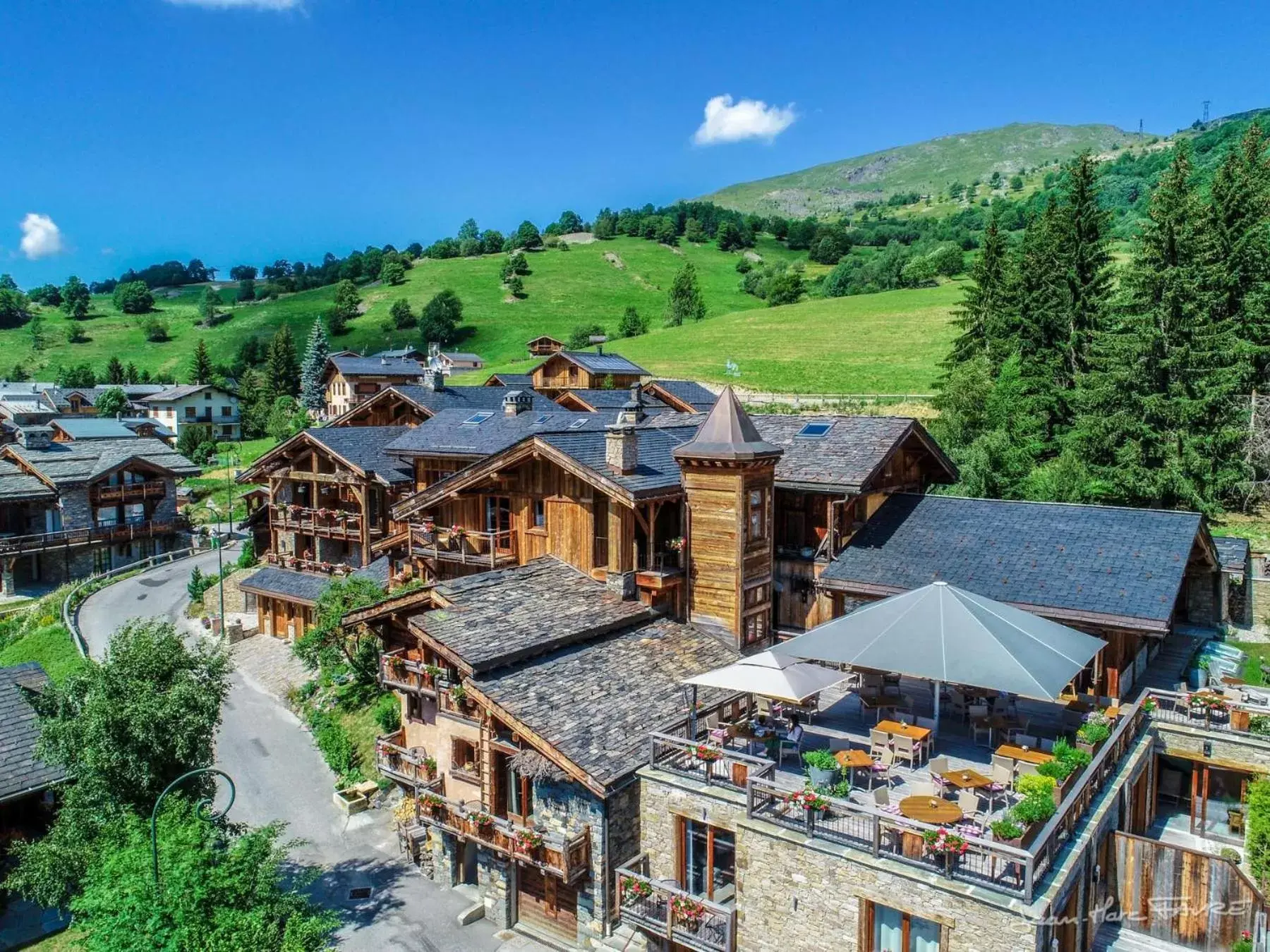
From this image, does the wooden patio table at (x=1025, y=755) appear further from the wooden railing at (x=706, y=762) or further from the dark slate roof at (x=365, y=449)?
the dark slate roof at (x=365, y=449)

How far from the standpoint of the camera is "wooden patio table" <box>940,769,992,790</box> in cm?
1462

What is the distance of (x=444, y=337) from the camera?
133 m

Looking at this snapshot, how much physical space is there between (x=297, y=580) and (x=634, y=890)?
28.4m

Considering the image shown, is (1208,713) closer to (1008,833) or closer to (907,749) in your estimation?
(907,749)

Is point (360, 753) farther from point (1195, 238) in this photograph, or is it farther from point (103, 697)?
point (1195, 238)

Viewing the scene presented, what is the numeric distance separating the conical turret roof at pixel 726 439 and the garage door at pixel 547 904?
1120cm

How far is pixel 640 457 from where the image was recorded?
26.0 metres

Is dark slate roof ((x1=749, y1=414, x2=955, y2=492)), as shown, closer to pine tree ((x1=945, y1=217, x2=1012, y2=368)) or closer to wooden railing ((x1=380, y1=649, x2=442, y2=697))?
wooden railing ((x1=380, y1=649, x2=442, y2=697))

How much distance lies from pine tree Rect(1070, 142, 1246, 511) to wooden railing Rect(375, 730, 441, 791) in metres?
28.1

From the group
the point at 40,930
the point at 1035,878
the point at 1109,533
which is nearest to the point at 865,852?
the point at 1035,878

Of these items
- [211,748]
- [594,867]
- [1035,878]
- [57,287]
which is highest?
[57,287]

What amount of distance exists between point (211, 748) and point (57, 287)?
7980 inches

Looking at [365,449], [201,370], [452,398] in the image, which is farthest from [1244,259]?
[201,370]

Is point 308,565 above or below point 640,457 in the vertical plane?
below
